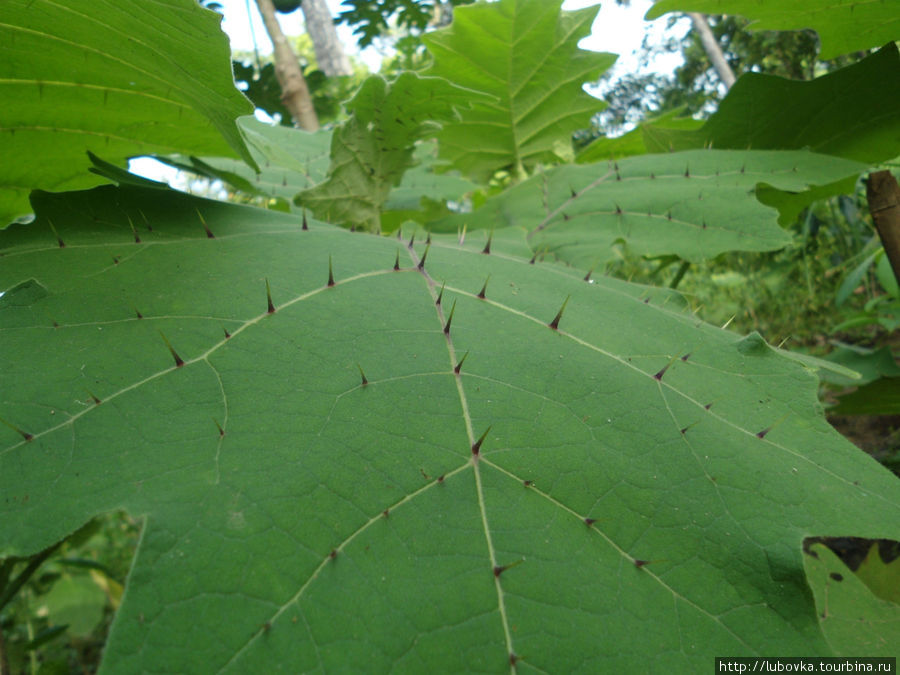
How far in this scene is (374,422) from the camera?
Result: 0.69m

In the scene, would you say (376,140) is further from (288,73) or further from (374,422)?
(288,73)

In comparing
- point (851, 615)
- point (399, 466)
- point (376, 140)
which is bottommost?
point (851, 615)

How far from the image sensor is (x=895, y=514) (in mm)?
738

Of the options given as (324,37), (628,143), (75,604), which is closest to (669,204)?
(628,143)

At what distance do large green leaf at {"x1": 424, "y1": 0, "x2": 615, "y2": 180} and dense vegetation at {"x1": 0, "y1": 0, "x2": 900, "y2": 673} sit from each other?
548 mm

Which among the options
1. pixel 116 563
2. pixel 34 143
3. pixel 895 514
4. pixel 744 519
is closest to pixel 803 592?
pixel 744 519

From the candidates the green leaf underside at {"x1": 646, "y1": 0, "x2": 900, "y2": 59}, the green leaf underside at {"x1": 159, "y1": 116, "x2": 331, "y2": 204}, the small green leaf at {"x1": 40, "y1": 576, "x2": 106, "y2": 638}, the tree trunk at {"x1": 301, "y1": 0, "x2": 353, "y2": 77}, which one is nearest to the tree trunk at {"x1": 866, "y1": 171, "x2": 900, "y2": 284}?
the green leaf underside at {"x1": 646, "y1": 0, "x2": 900, "y2": 59}

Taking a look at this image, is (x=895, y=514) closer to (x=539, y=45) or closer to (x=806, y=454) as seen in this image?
(x=806, y=454)

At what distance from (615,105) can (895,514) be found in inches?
593

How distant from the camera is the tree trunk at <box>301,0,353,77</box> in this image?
6559 millimetres

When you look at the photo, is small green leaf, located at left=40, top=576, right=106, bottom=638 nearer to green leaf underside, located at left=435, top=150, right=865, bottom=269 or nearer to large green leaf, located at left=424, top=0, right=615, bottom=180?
large green leaf, located at left=424, top=0, right=615, bottom=180

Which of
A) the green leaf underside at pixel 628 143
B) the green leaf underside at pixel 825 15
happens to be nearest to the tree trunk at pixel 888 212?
the green leaf underside at pixel 825 15

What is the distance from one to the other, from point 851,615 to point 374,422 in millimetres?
1013

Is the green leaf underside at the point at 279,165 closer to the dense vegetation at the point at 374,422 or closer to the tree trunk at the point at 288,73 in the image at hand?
the dense vegetation at the point at 374,422
